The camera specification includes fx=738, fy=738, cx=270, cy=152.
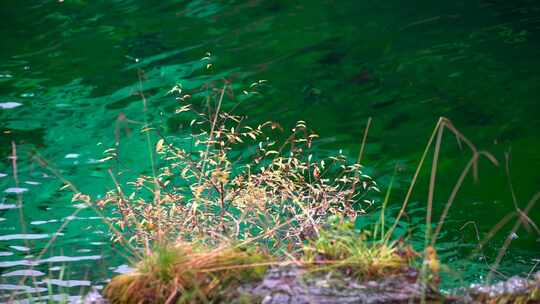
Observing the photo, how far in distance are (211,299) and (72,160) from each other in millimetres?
6160

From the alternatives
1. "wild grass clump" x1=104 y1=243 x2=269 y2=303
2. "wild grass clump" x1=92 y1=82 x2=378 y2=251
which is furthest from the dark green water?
"wild grass clump" x1=104 y1=243 x2=269 y2=303

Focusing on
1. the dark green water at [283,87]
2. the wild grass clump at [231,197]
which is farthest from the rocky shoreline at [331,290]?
the dark green water at [283,87]

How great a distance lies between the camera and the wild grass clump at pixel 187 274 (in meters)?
2.34

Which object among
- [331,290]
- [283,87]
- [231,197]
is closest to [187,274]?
[331,290]

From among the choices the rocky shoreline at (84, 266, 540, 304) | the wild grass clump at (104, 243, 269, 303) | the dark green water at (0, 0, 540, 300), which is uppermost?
the wild grass clump at (104, 243, 269, 303)

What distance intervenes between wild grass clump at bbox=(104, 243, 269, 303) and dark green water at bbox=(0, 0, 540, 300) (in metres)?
3.23

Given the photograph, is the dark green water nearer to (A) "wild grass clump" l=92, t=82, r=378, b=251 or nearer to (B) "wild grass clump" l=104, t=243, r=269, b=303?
(A) "wild grass clump" l=92, t=82, r=378, b=251

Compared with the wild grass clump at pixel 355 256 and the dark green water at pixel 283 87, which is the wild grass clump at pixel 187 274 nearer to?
the wild grass clump at pixel 355 256

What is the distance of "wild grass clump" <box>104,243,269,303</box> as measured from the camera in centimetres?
234

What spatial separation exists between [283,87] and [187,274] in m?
7.24

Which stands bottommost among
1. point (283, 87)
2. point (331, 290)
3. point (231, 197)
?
point (283, 87)

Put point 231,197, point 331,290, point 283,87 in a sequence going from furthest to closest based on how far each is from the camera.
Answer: point 283,87, point 231,197, point 331,290

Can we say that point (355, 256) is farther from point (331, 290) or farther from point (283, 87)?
point (283, 87)

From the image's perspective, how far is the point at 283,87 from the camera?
9492mm
